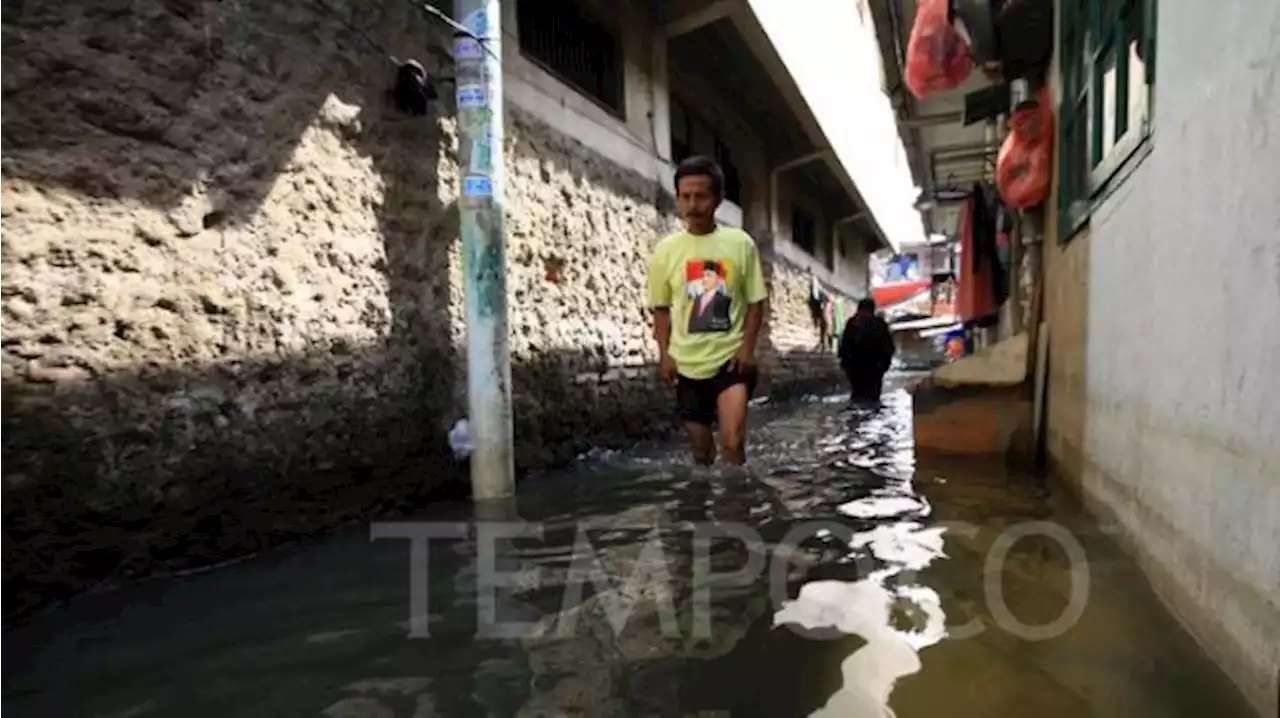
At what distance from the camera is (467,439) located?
4.11 meters

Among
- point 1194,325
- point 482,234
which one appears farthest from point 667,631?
point 482,234

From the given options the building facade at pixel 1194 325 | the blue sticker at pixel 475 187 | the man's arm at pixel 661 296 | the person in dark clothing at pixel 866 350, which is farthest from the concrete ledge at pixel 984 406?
the person in dark clothing at pixel 866 350

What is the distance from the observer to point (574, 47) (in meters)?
6.80

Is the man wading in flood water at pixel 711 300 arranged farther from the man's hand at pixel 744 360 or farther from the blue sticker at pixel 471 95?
the blue sticker at pixel 471 95

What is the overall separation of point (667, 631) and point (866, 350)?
29.9ft

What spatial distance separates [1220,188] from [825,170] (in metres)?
13.8

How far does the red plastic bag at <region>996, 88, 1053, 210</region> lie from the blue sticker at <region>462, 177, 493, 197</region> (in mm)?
3619

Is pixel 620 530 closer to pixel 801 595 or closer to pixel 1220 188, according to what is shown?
pixel 801 595

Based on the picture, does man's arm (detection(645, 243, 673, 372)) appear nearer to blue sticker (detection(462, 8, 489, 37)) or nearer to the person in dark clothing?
blue sticker (detection(462, 8, 489, 37))

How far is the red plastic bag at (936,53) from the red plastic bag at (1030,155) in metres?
0.94

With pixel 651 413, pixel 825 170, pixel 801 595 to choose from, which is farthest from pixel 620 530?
pixel 825 170

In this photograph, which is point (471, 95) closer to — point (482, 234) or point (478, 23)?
point (478, 23)

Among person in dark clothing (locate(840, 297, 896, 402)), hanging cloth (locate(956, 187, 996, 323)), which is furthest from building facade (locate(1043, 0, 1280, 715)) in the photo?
person in dark clothing (locate(840, 297, 896, 402))

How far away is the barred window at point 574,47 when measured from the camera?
6.04 meters
